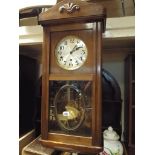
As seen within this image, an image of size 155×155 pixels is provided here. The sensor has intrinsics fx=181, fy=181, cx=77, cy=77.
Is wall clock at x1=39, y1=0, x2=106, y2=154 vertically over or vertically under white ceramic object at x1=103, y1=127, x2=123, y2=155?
over

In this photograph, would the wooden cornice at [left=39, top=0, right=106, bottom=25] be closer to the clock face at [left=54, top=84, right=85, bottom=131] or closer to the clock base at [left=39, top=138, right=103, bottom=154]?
the clock face at [left=54, top=84, right=85, bottom=131]

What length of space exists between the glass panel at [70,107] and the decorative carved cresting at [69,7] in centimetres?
25

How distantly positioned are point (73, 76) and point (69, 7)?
0.79 feet

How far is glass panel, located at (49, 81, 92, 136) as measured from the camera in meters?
0.65

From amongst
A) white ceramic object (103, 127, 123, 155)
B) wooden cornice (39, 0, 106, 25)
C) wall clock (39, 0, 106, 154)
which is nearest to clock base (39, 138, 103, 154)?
wall clock (39, 0, 106, 154)

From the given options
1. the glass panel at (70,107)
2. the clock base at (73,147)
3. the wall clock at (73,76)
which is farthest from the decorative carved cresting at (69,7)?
the clock base at (73,147)

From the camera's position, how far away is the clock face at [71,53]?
0.66m

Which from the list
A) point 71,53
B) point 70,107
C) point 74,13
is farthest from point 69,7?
point 70,107

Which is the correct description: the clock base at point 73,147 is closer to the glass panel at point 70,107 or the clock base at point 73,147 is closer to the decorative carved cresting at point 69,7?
the glass panel at point 70,107

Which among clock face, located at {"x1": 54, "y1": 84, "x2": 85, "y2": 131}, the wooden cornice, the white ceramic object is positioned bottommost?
the white ceramic object

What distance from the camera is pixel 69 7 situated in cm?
62
